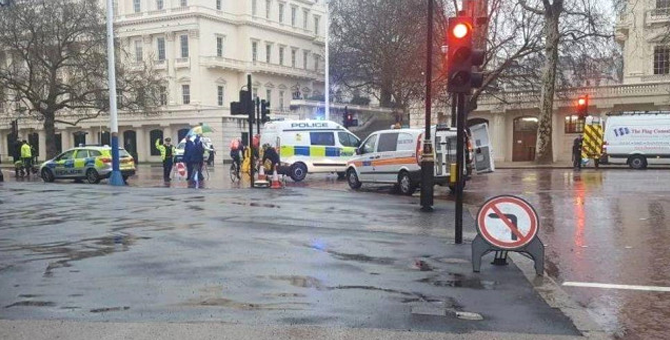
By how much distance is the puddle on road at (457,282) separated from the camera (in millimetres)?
6676

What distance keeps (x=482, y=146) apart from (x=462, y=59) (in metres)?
10.1

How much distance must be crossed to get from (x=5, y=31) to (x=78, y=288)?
3741 cm

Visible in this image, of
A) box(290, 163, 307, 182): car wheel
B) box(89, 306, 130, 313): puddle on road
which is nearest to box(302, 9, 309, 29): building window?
box(290, 163, 307, 182): car wheel

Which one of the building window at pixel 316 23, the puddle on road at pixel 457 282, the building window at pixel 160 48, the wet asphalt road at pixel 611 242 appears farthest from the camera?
the building window at pixel 316 23

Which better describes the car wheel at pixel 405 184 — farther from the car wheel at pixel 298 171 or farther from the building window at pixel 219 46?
the building window at pixel 219 46

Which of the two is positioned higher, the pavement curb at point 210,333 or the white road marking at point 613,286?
the pavement curb at point 210,333

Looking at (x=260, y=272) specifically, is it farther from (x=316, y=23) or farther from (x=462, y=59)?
(x=316, y=23)

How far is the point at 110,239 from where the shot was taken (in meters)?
9.64

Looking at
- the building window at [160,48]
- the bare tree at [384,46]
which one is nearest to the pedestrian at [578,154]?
the bare tree at [384,46]

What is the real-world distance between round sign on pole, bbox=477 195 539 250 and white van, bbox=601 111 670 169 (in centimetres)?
2596

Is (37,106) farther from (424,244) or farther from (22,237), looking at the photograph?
(424,244)

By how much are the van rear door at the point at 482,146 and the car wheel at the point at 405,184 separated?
2.21 meters

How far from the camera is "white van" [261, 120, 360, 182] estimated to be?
2491cm

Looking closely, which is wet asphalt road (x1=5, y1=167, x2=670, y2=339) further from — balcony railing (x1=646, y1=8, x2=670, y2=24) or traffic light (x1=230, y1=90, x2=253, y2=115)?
balcony railing (x1=646, y1=8, x2=670, y2=24)
